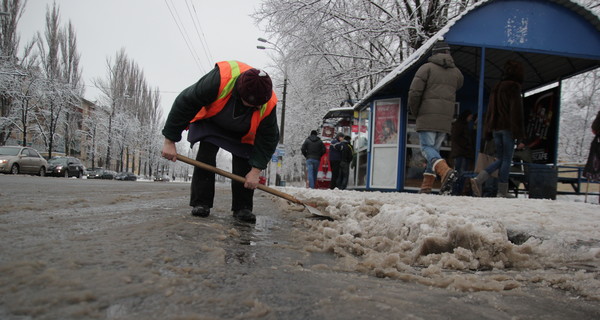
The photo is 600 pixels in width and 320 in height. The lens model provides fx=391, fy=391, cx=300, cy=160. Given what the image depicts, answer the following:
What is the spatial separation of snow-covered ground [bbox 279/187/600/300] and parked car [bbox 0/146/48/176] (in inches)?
685

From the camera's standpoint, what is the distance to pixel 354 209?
363 centimetres

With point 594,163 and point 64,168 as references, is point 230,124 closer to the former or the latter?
point 594,163

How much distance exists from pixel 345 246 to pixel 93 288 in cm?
151

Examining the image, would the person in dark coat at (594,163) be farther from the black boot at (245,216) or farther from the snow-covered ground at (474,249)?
the black boot at (245,216)

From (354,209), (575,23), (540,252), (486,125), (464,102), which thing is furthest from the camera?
(464,102)

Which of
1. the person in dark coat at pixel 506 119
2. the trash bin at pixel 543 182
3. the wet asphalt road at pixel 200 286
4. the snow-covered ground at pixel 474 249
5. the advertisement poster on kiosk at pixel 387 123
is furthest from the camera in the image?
the advertisement poster on kiosk at pixel 387 123

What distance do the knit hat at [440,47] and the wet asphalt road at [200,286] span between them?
196 inches

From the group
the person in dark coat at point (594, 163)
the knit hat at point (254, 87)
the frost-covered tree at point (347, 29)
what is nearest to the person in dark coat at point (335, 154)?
the frost-covered tree at point (347, 29)

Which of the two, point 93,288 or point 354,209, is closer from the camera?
point 93,288

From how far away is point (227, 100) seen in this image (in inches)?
119

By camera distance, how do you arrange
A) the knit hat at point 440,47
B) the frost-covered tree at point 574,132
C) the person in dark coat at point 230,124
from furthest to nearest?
the frost-covered tree at point 574,132 < the knit hat at point 440,47 < the person in dark coat at point 230,124

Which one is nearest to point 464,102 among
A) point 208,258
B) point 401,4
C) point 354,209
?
point 401,4

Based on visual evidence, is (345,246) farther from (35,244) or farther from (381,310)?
(35,244)

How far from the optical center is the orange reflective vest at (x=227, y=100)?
2.97 meters
